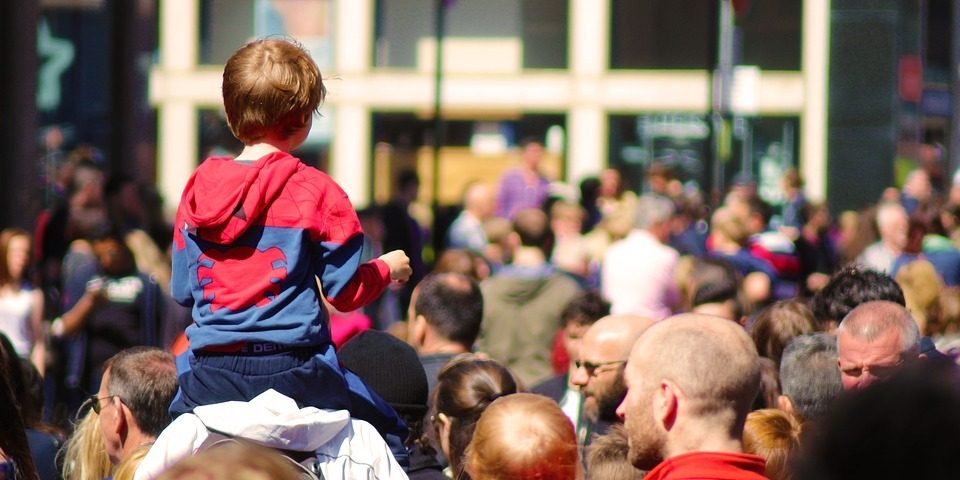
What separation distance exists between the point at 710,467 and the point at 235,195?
1.31m

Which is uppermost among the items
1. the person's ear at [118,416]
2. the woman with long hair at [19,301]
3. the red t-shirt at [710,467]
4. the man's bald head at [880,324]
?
the man's bald head at [880,324]

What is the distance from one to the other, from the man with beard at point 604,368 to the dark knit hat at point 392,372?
Result: 1.00 meters

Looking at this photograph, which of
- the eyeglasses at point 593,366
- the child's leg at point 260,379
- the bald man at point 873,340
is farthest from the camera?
the eyeglasses at point 593,366

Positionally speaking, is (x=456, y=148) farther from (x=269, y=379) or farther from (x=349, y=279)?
(x=269, y=379)

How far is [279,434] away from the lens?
3.54 metres

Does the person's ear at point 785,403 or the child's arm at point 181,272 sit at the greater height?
the child's arm at point 181,272

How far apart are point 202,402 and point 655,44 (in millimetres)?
26730

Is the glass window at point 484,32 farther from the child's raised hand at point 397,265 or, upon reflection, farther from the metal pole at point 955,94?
the child's raised hand at point 397,265

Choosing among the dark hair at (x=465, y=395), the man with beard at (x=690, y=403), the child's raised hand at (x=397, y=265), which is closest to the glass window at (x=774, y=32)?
the dark hair at (x=465, y=395)

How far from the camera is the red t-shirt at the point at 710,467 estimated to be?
3.46 m

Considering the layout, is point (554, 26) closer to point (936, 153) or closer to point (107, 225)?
point (936, 153)

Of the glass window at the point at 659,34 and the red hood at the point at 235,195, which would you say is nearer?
the red hood at the point at 235,195

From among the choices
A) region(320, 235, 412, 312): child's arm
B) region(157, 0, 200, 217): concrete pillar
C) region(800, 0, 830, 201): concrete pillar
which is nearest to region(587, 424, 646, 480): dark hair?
region(320, 235, 412, 312): child's arm

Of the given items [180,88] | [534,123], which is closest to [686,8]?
[534,123]
